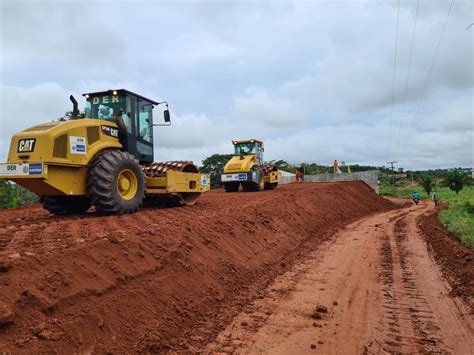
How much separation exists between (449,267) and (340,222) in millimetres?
8324

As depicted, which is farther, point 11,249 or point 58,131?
point 58,131

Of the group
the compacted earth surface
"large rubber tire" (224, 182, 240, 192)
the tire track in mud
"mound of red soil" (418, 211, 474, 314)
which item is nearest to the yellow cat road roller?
the compacted earth surface

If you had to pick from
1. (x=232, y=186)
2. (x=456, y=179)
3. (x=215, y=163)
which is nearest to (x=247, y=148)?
(x=232, y=186)

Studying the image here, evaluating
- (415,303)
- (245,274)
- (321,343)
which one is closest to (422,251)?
(415,303)

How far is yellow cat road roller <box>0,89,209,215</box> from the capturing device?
7.92 metres

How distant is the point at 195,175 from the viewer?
478 inches

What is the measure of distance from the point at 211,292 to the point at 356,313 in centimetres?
212

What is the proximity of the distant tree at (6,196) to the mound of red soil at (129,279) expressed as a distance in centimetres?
1148

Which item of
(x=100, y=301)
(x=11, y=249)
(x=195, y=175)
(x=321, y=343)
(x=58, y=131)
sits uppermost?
(x=58, y=131)

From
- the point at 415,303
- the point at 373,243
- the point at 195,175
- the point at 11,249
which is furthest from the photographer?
the point at 195,175

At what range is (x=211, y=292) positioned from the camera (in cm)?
596

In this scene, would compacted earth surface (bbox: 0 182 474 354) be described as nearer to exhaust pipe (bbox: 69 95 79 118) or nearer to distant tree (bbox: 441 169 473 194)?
exhaust pipe (bbox: 69 95 79 118)

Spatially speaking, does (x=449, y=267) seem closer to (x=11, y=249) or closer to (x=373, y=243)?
(x=373, y=243)

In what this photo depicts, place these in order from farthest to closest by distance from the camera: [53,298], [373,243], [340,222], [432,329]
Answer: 1. [340,222]
2. [373,243]
3. [432,329]
4. [53,298]
